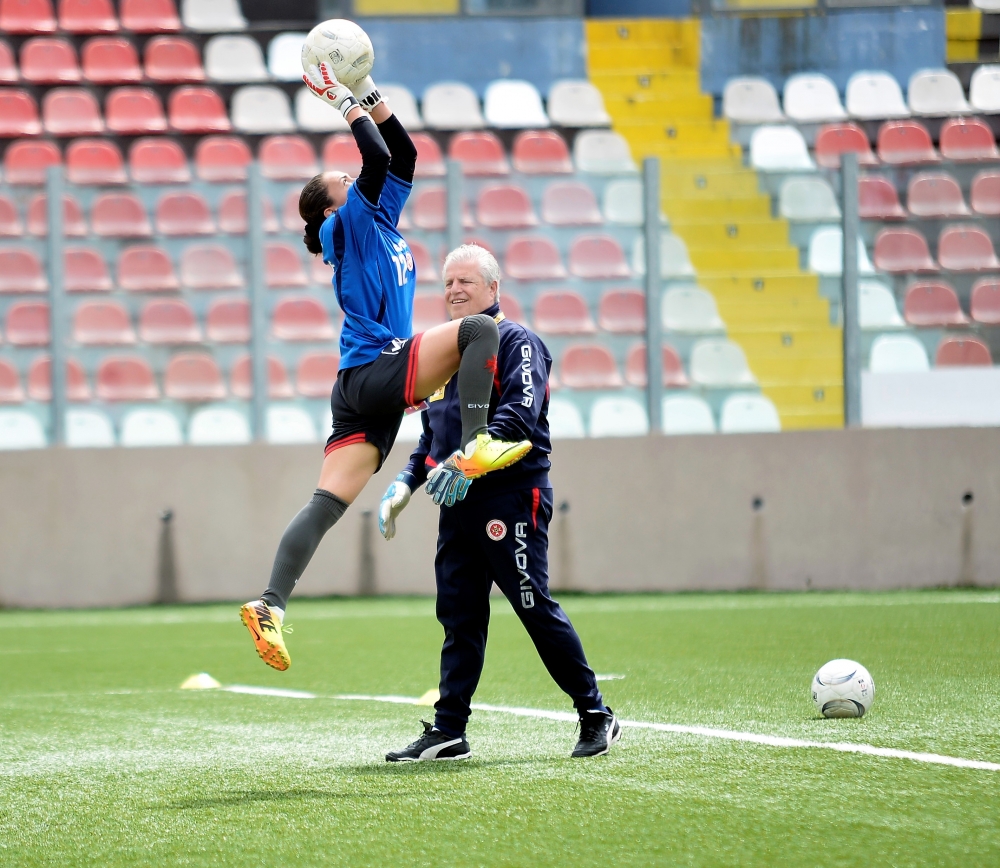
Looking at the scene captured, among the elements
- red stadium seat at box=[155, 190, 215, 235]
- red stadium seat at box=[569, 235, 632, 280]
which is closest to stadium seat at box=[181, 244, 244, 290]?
red stadium seat at box=[155, 190, 215, 235]

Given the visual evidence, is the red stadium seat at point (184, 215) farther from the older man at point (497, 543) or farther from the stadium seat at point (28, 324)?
the older man at point (497, 543)

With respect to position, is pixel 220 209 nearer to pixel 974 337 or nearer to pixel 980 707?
pixel 974 337

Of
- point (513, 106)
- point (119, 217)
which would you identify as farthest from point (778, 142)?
point (119, 217)

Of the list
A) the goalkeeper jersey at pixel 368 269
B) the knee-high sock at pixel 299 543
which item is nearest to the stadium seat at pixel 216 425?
the goalkeeper jersey at pixel 368 269

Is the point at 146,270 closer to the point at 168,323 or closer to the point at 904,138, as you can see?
the point at 168,323

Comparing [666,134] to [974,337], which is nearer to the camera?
[974,337]

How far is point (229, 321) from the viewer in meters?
11.3

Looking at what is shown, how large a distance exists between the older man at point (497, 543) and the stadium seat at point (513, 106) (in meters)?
11.0

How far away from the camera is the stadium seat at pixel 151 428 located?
36.9ft

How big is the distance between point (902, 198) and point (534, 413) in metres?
8.09

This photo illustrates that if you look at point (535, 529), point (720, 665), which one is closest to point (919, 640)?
point (720, 665)

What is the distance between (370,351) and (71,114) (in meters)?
11.9

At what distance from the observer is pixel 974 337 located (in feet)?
36.9

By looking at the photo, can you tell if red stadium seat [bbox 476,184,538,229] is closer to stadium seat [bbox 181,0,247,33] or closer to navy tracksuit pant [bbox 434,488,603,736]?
stadium seat [bbox 181,0,247,33]
